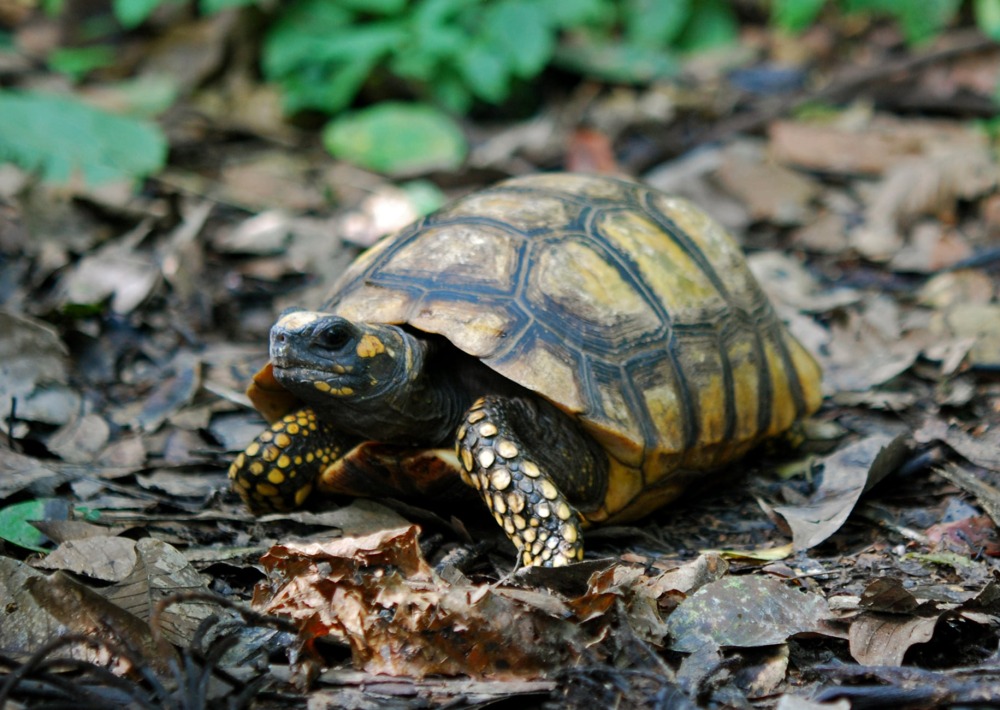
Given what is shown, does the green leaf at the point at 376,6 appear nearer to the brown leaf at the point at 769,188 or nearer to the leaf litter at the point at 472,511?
the leaf litter at the point at 472,511

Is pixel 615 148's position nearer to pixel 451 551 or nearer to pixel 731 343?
pixel 731 343

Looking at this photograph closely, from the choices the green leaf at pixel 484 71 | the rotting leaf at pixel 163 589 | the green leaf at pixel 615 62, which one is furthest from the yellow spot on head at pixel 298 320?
the green leaf at pixel 615 62

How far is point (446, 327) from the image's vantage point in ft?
10.3

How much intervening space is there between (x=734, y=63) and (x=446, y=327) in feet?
22.5

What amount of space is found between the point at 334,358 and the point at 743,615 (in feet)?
4.75

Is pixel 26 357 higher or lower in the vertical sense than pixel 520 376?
lower

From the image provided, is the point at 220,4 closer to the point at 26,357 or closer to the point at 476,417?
the point at 26,357

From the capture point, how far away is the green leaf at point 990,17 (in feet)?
26.1

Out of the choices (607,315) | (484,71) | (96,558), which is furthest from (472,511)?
(484,71)

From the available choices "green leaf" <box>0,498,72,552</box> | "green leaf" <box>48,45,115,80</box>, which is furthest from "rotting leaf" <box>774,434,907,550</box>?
"green leaf" <box>48,45,115,80</box>

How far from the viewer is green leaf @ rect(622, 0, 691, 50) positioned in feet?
28.9

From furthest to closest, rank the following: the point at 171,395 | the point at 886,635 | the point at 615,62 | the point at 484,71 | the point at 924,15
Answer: the point at 615,62, the point at 924,15, the point at 484,71, the point at 171,395, the point at 886,635

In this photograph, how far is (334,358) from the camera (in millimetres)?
3000

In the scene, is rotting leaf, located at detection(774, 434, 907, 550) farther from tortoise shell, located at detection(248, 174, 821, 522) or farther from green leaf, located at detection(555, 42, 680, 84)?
green leaf, located at detection(555, 42, 680, 84)
